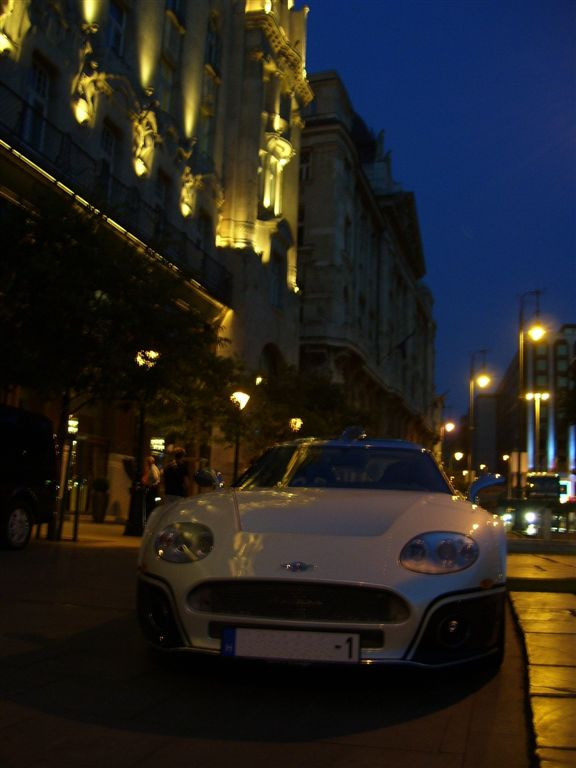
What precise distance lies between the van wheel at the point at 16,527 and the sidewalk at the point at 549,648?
6779 millimetres

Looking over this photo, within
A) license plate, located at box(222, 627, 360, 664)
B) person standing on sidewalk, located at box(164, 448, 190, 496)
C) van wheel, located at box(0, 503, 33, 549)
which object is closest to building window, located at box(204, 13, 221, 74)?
person standing on sidewalk, located at box(164, 448, 190, 496)

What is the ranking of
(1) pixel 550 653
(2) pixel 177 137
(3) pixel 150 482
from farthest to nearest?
(2) pixel 177 137 < (3) pixel 150 482 < (1) pixel 550 653

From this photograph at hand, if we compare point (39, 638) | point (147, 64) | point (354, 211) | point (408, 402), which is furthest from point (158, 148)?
point (408, 402)

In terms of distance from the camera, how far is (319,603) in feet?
14.0

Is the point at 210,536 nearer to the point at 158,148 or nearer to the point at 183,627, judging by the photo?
the point at 183,627

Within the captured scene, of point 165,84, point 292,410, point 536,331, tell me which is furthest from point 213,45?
point 536,331

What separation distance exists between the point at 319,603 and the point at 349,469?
1.96 meters

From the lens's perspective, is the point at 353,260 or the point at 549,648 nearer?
the point at 549,648

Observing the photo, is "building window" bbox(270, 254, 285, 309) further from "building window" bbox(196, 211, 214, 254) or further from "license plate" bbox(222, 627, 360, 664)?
"license plate" bbox(222, 627, 360, 664)

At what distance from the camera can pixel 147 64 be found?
27344 millimetres

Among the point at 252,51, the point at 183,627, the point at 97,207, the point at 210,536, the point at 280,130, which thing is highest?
the point at 252,51

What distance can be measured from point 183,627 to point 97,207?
12838 mm

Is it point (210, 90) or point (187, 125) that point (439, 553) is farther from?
point (210, 90)

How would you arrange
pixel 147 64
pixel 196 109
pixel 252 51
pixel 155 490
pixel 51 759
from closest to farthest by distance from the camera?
pixel 51 759
pixel 155 490
pixel 147 64
pixel 196 109
pixel 252 51
